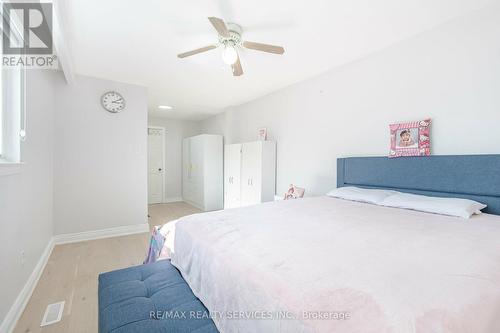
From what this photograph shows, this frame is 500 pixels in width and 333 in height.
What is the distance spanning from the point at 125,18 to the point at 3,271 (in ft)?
6.83

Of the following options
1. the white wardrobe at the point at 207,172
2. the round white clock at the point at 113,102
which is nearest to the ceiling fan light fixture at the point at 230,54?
the round white clock at the point at 113,102

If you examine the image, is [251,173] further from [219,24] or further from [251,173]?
[219,24]

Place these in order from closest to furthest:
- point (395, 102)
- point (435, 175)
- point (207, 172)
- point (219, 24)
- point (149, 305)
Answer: point (149, 305), point (219, 24), point (435, 175), point (395, 102), point (207, 172)

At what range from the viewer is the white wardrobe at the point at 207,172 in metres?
5.29

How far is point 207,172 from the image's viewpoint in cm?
529

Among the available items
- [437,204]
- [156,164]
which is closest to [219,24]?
[437,204]

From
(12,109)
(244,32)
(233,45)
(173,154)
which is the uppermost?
(244,32)

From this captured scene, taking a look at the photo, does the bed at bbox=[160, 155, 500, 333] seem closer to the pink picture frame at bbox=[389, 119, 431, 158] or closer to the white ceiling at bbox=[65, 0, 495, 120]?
the pink picture frame at bbox=[389, 119, 431, 158]

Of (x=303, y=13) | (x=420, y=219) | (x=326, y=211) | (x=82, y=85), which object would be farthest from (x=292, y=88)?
(x=82, y=85)

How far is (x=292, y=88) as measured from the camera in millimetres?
3725

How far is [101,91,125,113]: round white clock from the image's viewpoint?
3469 millimetres

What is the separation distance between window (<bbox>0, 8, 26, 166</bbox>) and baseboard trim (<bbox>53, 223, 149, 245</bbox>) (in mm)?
1821

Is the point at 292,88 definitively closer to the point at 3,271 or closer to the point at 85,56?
the point at 85,56

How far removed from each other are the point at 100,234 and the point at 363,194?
3.62m
